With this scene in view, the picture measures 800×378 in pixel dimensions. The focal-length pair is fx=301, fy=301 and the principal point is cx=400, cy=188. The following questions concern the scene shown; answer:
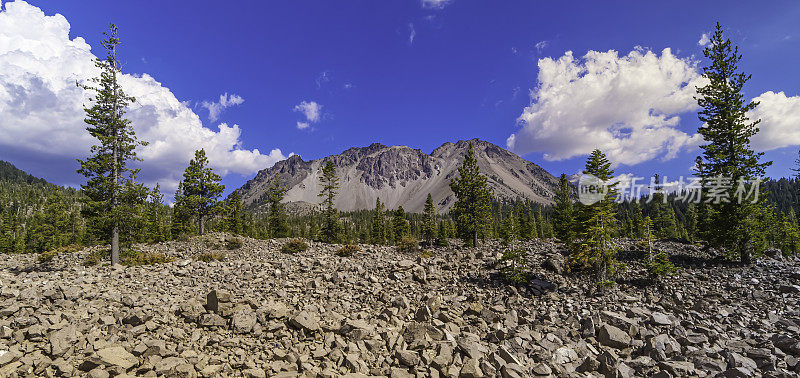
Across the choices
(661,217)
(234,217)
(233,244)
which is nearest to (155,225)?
(234,217)

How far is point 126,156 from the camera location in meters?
24.5

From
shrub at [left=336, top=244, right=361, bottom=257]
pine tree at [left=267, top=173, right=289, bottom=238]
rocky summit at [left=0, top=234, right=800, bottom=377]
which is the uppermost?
pine tree at [left=267, top=173, right=289, bottom=238]

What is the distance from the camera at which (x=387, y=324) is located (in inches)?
487

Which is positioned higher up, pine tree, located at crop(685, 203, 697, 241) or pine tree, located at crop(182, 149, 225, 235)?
pine tree, located at crop(182, 149, 225, 235)

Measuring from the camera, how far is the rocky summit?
9211 mm

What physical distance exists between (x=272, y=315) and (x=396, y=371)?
5681mm

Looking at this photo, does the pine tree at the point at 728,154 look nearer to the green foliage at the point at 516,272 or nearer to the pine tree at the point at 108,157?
the green foliage at the point at 516,272

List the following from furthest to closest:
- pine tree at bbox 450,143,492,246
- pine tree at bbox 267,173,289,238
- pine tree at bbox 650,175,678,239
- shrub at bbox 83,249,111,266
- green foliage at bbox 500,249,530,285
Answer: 1. pine tree at bbox 650,175,678,239
2. pine tree at bbox 267,173,289,238
3. pine tree at bbox 450,143,492,246
4. shrub at bbox 83,249,111,266
5. green foliage at bbox 500,249,530,285

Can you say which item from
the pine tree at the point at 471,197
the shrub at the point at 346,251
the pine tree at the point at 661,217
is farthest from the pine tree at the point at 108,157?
the pine tree at the point at 661,217

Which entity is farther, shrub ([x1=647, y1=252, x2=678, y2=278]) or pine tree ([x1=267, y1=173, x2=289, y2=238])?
pine tree ([x1=267, y1=173, x2=289, y2=238])

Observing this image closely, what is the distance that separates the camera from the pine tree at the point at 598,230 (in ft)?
57.2

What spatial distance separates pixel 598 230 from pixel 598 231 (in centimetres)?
6

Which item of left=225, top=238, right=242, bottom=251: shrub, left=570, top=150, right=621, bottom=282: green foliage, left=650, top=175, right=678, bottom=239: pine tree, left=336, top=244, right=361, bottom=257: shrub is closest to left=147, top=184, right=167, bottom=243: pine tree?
left=225, top=238, right=242, bottom=251: shrub

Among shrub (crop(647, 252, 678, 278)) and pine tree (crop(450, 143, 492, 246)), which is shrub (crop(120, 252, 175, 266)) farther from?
shrub (crop(647, 252, 678, 278))
